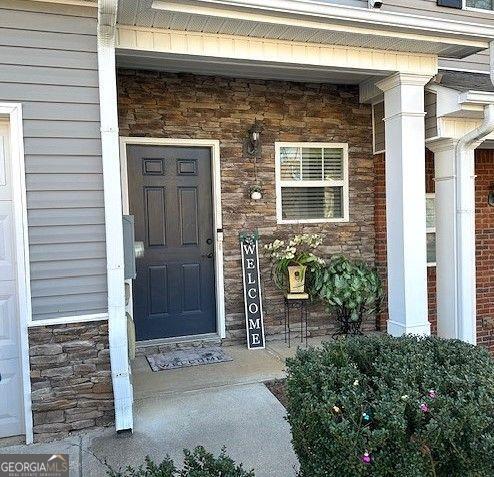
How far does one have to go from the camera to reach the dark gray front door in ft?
13.6

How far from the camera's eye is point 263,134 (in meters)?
4.45

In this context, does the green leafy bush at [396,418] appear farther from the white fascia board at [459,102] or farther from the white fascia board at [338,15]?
the white fascia board at [459,102]

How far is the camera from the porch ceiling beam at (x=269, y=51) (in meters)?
3.03

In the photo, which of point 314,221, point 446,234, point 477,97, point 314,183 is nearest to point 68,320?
point 314,221

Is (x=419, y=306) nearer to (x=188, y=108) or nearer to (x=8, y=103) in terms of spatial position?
(x=188, y=108)

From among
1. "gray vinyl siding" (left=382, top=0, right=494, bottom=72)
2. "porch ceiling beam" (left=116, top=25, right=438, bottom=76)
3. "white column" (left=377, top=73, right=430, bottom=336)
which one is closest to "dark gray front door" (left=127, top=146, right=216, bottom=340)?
"porch ceiling beam" (left=116, top=25, right=438, bottom=76)

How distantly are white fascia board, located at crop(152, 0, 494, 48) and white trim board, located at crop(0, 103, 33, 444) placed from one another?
1.15 metres

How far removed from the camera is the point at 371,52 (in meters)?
3.53

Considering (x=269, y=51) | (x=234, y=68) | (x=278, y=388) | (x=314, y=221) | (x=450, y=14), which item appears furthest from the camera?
(x=314, y=221)

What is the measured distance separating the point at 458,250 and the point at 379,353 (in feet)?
7.91

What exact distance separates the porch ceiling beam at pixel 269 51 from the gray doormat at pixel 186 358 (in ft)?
8.45

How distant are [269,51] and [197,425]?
275 centimetres

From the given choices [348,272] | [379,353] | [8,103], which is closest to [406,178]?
[348,272]

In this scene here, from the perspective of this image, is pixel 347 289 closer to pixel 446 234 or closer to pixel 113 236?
pixel 446 234
